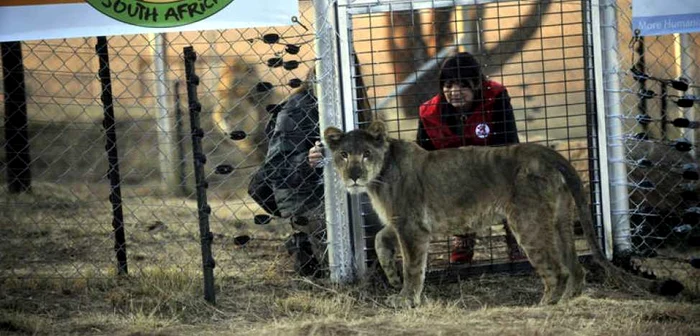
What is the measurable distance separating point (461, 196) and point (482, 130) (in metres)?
0.75

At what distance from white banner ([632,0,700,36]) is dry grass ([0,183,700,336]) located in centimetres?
168

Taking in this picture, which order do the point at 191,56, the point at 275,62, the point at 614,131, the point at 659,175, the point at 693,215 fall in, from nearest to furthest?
the point at 191,56 → the point at 275,62 → the point at 693,215 → the point at 614,131 → the point at 659,175

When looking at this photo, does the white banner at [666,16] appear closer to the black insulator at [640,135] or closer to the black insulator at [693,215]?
the black insulator at [640,135]

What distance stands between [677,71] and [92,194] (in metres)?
6.24

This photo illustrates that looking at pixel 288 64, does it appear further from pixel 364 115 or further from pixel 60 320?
pixel 60 320

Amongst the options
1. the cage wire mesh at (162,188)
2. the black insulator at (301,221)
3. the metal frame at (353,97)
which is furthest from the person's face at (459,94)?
the black insulator at (301,221)

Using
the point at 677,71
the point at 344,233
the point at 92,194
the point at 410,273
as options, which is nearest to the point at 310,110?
the point at 344,233

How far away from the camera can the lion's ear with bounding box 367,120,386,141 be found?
22.3ft

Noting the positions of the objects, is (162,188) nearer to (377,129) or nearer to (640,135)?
(377,129)

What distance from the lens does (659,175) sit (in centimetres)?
916

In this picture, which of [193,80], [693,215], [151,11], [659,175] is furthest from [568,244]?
[151,11]

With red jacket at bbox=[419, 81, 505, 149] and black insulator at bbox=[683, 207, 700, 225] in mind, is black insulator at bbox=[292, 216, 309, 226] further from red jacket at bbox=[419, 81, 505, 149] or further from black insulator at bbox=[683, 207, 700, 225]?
black insulator at bbox=[683, 207, 700, 225]

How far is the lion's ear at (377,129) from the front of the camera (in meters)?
6.81

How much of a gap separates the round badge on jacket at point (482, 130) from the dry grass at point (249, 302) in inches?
37.7
